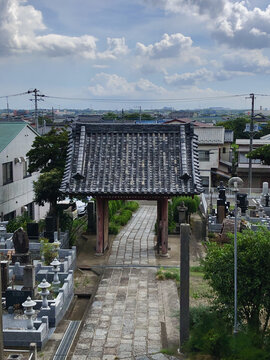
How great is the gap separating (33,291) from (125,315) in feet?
10.7

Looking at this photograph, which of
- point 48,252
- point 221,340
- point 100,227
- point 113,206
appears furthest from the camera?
point 113,206

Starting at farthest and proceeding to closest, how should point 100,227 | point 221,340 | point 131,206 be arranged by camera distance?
point 131,206, point 100,227, point 221,340

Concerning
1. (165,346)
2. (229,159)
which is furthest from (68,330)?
(229,159)

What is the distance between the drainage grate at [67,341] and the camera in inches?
465

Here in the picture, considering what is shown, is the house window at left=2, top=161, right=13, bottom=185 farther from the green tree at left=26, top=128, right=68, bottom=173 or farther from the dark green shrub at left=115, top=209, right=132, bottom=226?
the dark green shrub at left=115, top=209, right=132, bottom=226

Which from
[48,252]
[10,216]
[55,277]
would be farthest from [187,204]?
[55,277]

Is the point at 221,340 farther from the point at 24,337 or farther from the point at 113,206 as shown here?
the point at 113,206

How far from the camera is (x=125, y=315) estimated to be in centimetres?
1434

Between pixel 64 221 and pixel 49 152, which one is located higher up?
pixel 49 152

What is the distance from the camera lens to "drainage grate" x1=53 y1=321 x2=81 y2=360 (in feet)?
38.8

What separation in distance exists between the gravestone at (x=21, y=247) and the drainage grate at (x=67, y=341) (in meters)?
4.79

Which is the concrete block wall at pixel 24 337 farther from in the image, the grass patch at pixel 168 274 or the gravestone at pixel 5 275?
the grass patch at pixel 168 274

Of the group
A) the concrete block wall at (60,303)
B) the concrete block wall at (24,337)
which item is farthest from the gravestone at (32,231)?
the concrete block wall at (24,337)

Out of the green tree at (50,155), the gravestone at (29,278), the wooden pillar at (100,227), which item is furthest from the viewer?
the green tree at (50,155)
